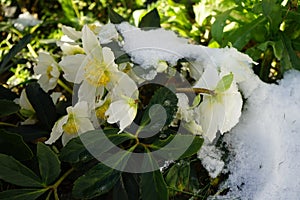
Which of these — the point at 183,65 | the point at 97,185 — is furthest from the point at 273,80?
the point at 97,185

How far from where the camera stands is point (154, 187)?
80 cm

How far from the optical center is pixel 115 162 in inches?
32.3

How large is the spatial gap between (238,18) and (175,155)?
1.91 ft

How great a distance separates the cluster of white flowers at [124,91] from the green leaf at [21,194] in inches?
3.8

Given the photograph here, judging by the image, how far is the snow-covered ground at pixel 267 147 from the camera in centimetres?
92

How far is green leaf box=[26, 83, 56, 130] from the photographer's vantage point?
3.32 ft

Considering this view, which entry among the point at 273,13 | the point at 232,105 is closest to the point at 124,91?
the point at 232,105

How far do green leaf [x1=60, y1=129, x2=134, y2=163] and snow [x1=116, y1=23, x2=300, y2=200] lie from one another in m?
0.20

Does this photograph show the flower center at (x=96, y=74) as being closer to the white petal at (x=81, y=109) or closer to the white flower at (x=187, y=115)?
the white petal at (x=81, y=109)

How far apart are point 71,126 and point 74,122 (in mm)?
12

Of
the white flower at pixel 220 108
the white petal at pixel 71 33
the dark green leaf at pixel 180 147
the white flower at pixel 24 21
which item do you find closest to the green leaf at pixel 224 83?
the white flower at pixel 220 108

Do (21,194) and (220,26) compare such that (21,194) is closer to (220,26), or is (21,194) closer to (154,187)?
(154,187)

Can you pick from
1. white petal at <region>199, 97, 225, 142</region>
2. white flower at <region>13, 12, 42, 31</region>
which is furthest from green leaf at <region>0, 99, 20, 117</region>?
white flower at <region>13, 12, 42, 31</region>

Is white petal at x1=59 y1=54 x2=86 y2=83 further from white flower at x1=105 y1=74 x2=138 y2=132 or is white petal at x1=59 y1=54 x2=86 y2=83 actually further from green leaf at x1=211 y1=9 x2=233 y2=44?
green leaf at x1=211 y1=9 x2=233 y2=44
